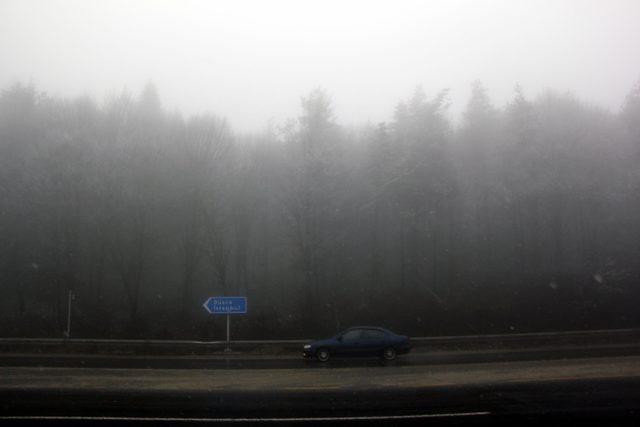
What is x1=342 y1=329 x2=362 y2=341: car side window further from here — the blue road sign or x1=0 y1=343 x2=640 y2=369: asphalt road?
the blue road sign

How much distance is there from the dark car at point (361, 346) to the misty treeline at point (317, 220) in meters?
9.60

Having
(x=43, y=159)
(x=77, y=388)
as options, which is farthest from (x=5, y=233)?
(x=77, y=388)

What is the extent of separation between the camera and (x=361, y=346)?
68.9ft

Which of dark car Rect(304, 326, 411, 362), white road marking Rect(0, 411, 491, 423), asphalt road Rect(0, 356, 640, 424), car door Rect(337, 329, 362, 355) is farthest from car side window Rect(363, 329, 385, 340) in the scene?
white road marking Rect(0, 411, 491, 423)

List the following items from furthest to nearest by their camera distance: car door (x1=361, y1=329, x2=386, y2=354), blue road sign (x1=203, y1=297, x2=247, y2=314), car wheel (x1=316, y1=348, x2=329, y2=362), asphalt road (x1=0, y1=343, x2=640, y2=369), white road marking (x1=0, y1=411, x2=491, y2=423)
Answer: blue road sign (x1=203, y1=297, x2=247, y2=314) → car wheel (x1=316, y1=348, x2=329, y2=362) → car door (x1=361, y1=329, x2=386, y2=354) → asphalt road (x1=0, y1=343, x2=640, y2=369) → white road marking (x1=0, y1=411, x2=491, y2=423)

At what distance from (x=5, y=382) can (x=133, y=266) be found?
67.8 ft

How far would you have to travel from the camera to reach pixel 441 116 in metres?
42.1

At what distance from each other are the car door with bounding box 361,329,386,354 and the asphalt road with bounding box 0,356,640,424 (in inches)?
108

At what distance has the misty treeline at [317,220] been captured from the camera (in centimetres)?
3356

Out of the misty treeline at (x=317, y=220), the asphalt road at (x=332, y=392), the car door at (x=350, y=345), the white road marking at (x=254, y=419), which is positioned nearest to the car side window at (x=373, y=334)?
the car door at (x=350, y=345)

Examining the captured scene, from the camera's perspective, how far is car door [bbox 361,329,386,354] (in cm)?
2095

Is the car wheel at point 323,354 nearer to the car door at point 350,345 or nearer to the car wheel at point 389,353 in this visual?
the car door at point 350,345

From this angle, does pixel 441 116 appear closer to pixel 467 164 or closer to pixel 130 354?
pixel 467 164

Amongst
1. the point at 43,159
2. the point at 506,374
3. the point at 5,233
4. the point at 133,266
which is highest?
the point at 43,159
